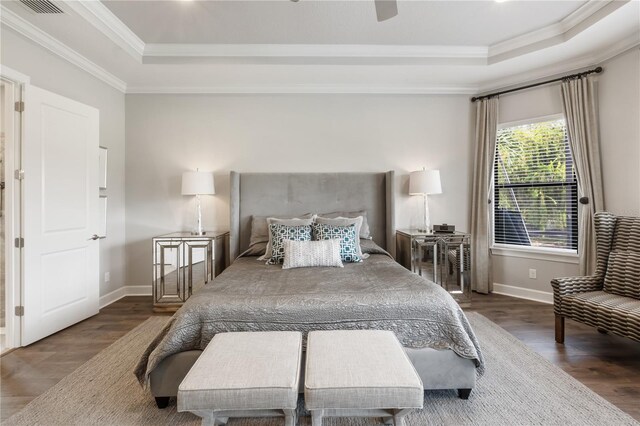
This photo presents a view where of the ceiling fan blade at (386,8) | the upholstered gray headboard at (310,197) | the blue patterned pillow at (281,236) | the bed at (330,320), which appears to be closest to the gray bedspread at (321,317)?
the bed at (330,320)

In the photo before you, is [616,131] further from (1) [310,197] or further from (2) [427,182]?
(1) [310,197]

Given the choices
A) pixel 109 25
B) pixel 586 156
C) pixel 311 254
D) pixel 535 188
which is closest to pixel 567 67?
pixel 586 156

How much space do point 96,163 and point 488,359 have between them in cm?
423

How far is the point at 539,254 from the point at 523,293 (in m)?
0.54

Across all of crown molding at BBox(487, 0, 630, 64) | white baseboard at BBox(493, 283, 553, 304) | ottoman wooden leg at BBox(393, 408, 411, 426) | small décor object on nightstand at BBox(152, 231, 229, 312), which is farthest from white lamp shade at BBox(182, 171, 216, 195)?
white baseboard at BBox(493, 283, 553, 304)

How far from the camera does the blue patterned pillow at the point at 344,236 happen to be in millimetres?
3156

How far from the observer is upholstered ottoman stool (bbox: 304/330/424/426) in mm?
1284

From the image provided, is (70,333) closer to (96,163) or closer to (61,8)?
(96,163)

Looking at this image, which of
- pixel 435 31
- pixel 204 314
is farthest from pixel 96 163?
pixel 435 31

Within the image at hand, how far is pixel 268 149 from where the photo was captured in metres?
4.23

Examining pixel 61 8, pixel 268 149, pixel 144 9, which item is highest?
pixel 144 9

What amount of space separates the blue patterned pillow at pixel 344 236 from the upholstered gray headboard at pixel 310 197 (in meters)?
0.76

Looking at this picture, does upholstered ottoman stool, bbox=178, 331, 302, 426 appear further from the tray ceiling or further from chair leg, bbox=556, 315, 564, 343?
the tray ceiling

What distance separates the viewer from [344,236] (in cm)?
324
